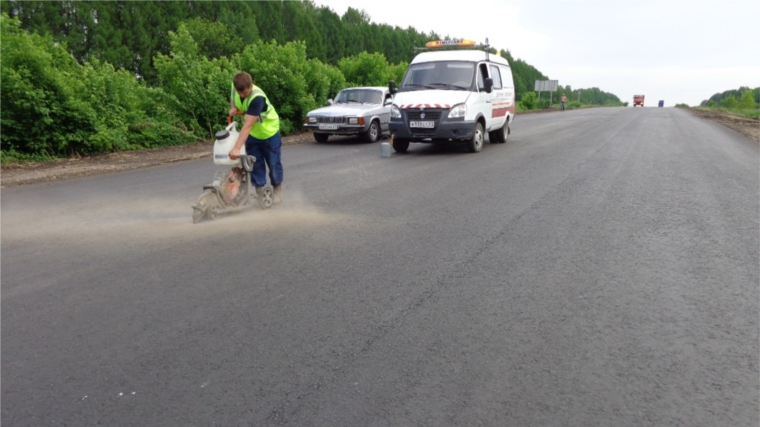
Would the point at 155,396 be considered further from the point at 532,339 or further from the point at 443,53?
the point at 443,53

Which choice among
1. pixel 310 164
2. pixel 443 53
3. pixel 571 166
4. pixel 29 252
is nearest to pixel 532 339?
pixel 29 252

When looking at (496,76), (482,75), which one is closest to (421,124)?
(482,75)

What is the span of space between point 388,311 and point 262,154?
4252 mm

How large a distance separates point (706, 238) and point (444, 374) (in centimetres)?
450

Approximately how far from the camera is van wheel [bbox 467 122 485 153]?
14.6m

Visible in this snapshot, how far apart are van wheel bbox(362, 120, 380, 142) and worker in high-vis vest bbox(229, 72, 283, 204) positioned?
10.2m

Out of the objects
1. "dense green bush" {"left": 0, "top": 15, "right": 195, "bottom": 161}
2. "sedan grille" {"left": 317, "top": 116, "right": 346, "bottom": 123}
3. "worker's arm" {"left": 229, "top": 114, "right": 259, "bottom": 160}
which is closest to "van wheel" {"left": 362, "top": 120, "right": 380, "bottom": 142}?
"sedan grille" {"left": 317, "top": 116, "right": 346, "bottom": 123}

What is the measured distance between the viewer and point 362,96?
1967 cm

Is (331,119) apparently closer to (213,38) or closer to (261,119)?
(261,119)

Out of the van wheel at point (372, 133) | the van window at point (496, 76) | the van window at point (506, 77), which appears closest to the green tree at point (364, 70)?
the van wheel at point (372, 133)

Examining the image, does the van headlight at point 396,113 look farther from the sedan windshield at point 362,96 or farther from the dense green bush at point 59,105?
the dense green bush at point 59,105

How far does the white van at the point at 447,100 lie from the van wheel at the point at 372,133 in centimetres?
323

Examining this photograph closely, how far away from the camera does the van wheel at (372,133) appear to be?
60.5 feet

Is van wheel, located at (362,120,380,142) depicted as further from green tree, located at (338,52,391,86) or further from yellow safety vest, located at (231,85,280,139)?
green tree, located at (338,52,391,86)
